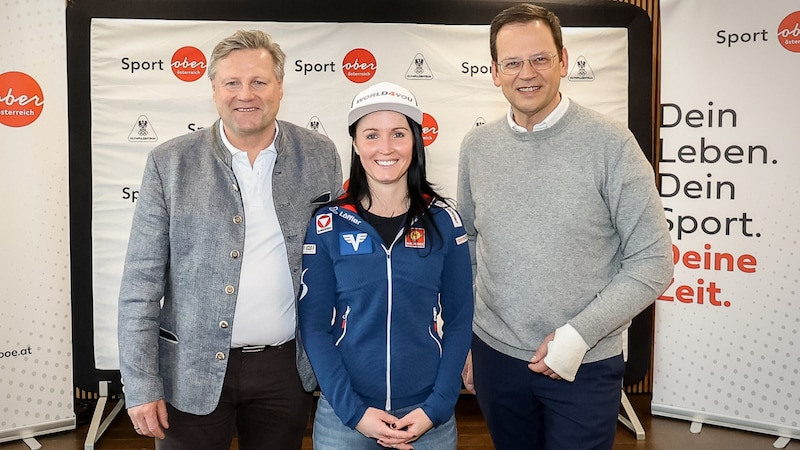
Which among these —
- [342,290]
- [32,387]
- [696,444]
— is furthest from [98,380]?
[696,444]

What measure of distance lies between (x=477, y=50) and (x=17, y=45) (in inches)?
96.3

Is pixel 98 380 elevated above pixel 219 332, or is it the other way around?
pixel 219 332

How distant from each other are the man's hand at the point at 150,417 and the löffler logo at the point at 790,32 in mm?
3480

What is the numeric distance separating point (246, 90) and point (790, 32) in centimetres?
307

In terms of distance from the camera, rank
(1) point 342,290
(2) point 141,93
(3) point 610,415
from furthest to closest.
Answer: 1. (2) point 141,93
2. (3) point 610,415
3. (1) point 342,290

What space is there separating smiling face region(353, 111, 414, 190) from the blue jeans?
2.02 feet

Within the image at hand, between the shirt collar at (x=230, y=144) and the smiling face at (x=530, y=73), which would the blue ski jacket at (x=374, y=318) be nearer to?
the shirt collar at (x=230, y=144)

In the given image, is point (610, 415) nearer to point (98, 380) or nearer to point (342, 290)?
point (342, 290)

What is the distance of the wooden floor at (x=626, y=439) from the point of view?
11.8 feet

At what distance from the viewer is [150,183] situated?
1839mm

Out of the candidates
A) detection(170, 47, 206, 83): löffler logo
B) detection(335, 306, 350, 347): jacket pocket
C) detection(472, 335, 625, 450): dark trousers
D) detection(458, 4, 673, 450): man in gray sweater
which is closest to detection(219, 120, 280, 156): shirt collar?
detection(335, 306, 350, 347): jacket pocket

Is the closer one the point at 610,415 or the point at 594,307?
the point at 594,307

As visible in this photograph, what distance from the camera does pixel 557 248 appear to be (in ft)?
6.07

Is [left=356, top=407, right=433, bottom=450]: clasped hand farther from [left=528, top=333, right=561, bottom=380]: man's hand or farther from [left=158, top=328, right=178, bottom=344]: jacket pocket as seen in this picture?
[left=158, top=328, right=178, bottom=344]: jacket pocket
